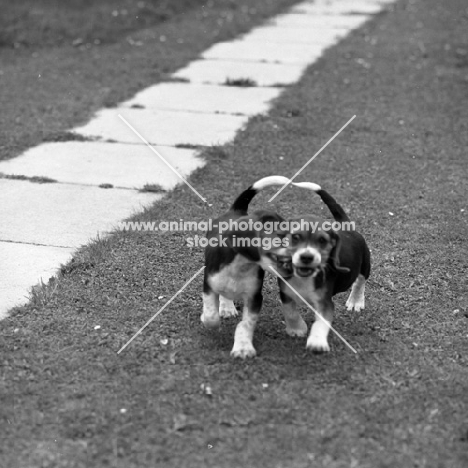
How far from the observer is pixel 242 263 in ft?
11.9

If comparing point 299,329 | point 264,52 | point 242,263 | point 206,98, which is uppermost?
point 242,263

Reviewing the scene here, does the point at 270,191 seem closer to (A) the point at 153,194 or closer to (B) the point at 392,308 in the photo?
(A) the point at 153,194

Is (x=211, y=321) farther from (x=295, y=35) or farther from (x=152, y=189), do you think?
(x=295, y=35)

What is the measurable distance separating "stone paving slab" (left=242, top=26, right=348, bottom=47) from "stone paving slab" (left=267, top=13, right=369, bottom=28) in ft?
1.13

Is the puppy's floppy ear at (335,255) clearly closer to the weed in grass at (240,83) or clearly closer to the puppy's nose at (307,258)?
the puppy's nose at (307,258)

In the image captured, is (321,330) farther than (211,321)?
No

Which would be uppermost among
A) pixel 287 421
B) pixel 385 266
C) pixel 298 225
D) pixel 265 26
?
pixel 298 225

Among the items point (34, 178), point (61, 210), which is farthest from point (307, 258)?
point (34, 178)

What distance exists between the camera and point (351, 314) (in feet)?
14.0

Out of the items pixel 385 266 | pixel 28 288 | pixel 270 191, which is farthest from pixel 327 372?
pixel 270 191

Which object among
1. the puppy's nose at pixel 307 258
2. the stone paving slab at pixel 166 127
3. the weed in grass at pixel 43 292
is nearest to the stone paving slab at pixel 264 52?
the stone paving slab at pixel 166 127

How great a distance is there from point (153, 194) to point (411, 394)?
297cm

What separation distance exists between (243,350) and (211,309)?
10.3 inches

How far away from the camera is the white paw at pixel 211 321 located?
3.83m
